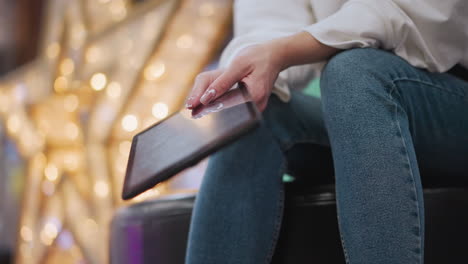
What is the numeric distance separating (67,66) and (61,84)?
69mm

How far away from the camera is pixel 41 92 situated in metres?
1.88

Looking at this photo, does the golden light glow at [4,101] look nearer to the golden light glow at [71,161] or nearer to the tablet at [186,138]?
the golden light glow at [71,161]

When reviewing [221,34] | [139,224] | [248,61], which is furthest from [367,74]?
[221,34]

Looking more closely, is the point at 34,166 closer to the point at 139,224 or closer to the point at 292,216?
the point at 139,224

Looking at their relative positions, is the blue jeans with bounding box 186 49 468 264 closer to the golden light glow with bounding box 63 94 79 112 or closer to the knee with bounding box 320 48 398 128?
the knee with bounding box 320 48 398 128

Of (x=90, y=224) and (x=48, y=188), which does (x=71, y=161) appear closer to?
(x=48, y=188)

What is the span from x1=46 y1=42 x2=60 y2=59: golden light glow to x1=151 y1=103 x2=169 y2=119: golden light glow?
0.53 meters

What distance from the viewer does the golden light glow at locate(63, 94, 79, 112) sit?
174cm

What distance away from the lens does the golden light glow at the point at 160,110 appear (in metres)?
1.54

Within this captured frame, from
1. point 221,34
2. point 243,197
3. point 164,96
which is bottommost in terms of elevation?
point 164,96

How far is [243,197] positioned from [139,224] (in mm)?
255

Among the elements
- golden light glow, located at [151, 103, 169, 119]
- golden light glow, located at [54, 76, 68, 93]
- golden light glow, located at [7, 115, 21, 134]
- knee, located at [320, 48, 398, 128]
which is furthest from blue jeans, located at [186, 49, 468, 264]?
golden light glow, located at [7, 115, 21, 134]

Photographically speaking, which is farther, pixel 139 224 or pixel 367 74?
pixel 139 224

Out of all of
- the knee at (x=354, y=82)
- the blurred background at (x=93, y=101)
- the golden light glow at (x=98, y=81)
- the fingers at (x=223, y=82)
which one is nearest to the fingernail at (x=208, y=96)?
the fingers at (x=223, y=82)
